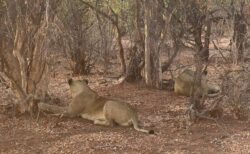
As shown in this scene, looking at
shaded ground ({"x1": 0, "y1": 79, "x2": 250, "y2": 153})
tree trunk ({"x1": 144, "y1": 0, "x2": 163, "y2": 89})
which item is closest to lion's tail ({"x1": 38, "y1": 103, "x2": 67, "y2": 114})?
shaded ground ({"x1": 0, "y1": 79, "x2": 250, "y2": 153})

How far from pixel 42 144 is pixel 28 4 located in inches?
82.2

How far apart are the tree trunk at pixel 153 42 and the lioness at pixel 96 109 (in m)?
2.35

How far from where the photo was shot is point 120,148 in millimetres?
6707

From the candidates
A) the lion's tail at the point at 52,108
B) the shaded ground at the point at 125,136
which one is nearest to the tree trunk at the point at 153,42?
the shaded ground at the point at 125,136

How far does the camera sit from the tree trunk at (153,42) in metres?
10.1

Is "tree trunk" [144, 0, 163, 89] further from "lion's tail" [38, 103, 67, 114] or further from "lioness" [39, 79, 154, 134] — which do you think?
"lion's tail" [38, 103, 67, 114]

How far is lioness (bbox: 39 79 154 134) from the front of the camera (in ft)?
24.8

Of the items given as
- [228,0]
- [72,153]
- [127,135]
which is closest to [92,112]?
Answer: [127,135]

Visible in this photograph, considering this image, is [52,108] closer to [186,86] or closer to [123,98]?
[123,98]

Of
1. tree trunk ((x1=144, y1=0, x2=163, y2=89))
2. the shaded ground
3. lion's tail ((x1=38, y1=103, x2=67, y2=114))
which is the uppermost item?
tree trunk ((x1=144, y1=0, x2=163, y2=89))

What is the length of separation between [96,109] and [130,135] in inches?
37.5

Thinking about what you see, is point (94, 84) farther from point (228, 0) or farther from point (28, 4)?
point (228, 0)

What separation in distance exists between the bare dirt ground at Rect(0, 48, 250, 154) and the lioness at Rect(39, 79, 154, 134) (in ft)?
0.38

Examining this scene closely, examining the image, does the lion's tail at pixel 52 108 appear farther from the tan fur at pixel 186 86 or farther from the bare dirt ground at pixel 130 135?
the tan fur at pixel 186 86
